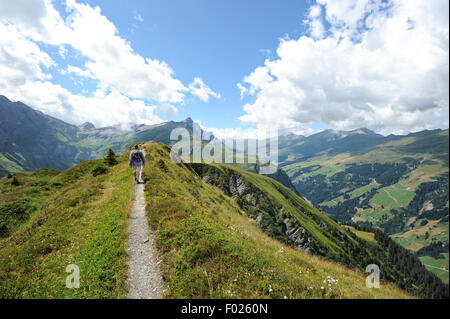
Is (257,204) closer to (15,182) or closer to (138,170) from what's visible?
(15,182)

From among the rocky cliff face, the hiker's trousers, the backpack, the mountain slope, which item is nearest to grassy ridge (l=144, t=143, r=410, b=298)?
the mountain slope

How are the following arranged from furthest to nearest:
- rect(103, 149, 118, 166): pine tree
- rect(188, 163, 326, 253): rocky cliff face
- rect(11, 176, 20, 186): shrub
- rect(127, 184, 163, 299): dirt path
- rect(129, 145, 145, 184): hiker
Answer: rect(188, 163, 326, 253): rocky cliff face, rect(11, 176, 20, 186): shrub, rect(103, 149, 118, 166): pine tree, rect(129, 145, 145, 184): hiker, rect(127, 184, 163, 299): dirt path

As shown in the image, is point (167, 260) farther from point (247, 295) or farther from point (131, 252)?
A: point (247, 295)

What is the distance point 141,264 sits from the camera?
1059 cm

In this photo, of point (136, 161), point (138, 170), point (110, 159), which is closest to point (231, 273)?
point (136, 161)

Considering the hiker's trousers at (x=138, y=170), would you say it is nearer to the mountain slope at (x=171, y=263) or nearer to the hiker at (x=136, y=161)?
the hiker at (x=136, y=161)

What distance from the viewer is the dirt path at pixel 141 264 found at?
29.1ft

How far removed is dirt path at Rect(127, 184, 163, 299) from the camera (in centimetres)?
888

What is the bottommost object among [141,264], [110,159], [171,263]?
[141,264]

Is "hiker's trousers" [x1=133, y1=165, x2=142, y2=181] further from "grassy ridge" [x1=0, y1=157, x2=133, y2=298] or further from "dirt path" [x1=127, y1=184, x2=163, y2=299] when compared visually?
"dirt path" [x1=127, y1=184, x2=163, y2=299]

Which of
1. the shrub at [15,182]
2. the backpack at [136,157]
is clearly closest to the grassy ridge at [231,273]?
the backpack at [136,157]

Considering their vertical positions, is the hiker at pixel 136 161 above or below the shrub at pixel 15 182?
above
